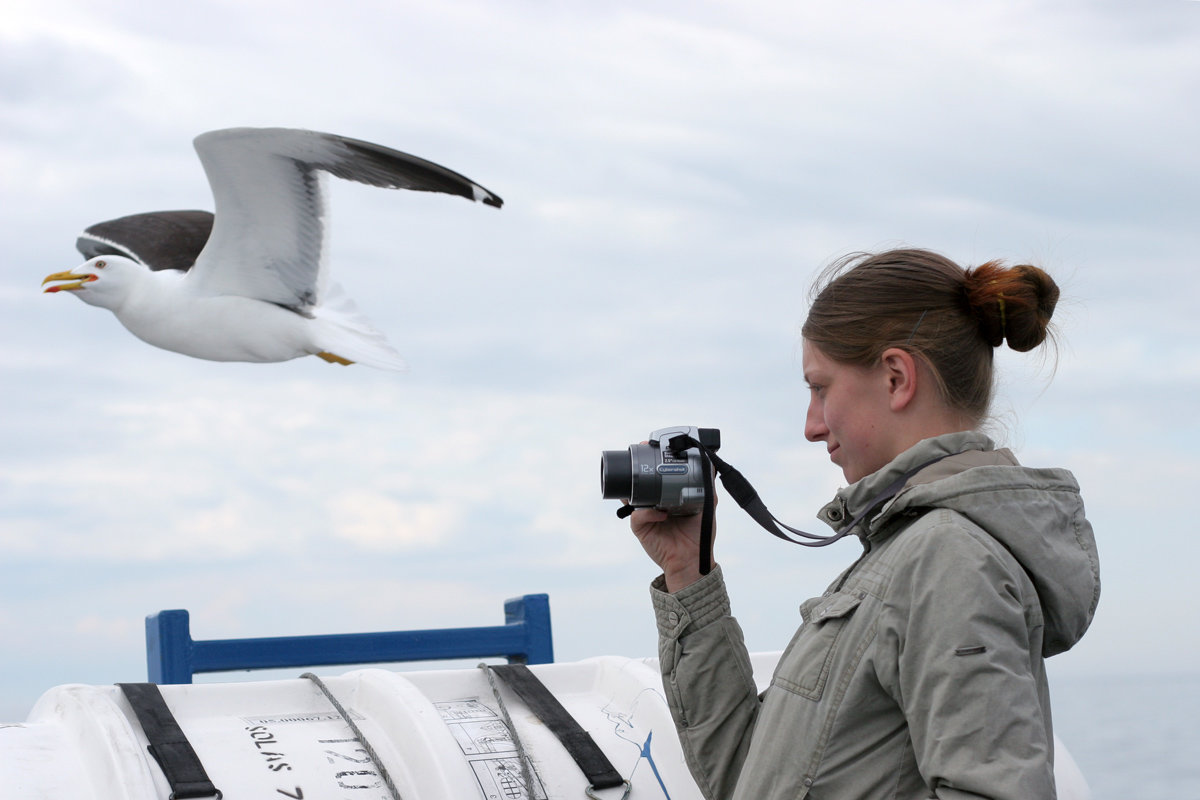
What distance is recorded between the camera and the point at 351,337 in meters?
4.56

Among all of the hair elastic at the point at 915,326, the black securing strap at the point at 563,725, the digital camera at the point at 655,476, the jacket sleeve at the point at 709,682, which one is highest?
the hair elastic at the point at 915,326

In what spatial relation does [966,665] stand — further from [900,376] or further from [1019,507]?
[900,376]

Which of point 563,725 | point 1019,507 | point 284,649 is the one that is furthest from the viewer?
point 284,649

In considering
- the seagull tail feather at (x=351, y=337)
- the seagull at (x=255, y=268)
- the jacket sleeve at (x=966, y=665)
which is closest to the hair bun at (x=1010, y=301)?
the jacket sleeve at (x=966, y=665)

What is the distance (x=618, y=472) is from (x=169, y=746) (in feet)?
3.18

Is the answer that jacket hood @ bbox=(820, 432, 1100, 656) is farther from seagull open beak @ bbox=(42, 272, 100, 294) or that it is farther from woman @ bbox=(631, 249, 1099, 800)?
seagull open beak @ bbox=(42, 272, 100, 294)

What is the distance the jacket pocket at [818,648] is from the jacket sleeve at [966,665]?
7 centimetres

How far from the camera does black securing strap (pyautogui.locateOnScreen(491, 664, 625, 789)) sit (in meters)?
2.20

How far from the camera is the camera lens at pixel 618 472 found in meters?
1.65

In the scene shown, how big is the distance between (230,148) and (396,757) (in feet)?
9.53

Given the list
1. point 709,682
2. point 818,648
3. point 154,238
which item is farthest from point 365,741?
point 154,238

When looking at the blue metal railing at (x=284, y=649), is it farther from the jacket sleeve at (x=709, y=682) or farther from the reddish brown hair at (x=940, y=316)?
the reddish brown hair at (x=940, y=316)

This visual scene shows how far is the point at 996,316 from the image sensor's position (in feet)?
4.66

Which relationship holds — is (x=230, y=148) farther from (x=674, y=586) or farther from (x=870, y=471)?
(x=870, y=471)
